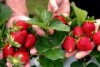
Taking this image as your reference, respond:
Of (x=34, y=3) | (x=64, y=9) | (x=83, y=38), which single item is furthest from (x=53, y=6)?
(x=34, y=3)

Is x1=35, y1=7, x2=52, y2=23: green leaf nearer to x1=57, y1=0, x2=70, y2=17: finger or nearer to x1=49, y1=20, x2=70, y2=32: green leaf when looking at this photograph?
x1=49, y1=20, x2=70, y2=32: green leaf

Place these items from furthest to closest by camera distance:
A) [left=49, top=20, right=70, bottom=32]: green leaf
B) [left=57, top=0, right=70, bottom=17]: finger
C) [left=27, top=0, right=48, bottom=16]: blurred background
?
1. [left=27, top=0, right=48, bottom=16]: blurred background
2. [left=57, top=0, right=70, bottom=17]: finger
3. [left=49, top=20, right=70, bottom=32]: green leaf

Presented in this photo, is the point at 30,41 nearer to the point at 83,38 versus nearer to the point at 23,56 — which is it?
the point at 23,56

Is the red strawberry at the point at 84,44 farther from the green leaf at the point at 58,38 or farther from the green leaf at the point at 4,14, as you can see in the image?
the green leaf at the point at 4,14

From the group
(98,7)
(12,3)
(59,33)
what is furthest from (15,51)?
(98,7)

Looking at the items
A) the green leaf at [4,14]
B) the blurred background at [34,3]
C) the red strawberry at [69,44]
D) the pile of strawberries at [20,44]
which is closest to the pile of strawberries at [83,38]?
the red strawberry at [69,44]

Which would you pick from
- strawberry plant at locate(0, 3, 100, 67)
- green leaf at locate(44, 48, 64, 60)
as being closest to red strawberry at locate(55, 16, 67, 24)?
strawberry plant at locate(0, 3, 100, 67)
